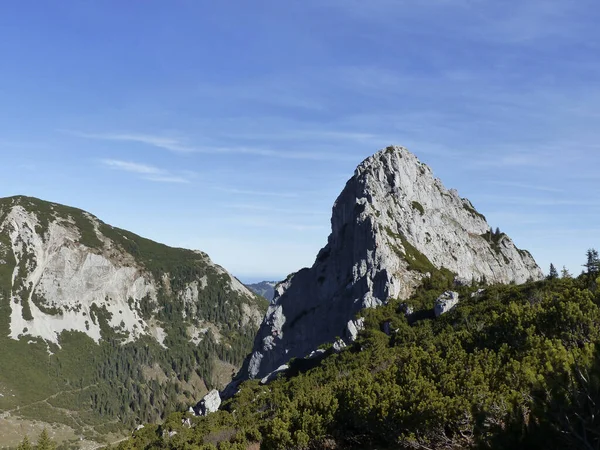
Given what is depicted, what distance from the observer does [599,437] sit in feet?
60.9

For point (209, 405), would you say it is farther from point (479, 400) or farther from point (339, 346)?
point (479, 400)

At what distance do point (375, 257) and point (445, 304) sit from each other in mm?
32077

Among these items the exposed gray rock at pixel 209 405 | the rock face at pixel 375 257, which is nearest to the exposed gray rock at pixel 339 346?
the rock face at pixel 375 257

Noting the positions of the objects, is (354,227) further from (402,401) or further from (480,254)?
(402,401)

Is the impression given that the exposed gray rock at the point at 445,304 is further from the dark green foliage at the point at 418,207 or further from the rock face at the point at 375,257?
the dark green foliage at the point at 418,207

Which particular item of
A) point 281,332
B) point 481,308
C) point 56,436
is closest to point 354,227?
point 281,332

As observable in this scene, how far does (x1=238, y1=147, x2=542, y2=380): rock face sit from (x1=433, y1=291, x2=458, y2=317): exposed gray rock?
2002 centimetres

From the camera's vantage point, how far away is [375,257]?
446ft

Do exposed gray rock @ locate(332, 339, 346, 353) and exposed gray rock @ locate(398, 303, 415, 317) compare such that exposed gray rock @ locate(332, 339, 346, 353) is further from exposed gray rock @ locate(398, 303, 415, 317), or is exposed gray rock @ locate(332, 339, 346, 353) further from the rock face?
exposed gray rock @ locate(398, 303, 415, 317)

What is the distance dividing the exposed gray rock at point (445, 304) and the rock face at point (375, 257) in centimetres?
2002

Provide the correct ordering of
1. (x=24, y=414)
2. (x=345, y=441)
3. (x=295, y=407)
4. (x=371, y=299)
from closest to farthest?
(x=345, y=441) → (x=295, y=407) → (x=371, y=299) → (x=24, y=414)

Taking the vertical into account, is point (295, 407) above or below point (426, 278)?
below

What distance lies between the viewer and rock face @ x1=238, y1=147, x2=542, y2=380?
450ft

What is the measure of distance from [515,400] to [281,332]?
5019 inches
